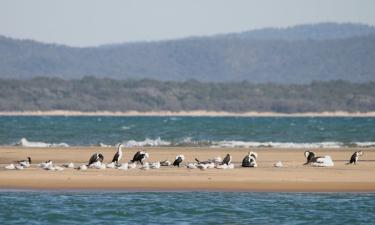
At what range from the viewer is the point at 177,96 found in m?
166

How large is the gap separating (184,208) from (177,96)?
147m

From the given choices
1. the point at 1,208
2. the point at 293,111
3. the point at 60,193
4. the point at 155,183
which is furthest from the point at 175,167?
the point at 293,111

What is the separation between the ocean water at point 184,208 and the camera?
1772cm

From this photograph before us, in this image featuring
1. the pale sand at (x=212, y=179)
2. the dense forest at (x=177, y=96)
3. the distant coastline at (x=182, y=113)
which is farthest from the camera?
the dense forest at (x=177, y=96)

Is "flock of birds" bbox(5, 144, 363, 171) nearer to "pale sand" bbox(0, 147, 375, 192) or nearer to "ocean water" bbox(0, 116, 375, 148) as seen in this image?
"pale sand" bbox(0, 147, 375, 192)

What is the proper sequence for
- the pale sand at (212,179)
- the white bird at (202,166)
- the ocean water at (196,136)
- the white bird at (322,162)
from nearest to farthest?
the pale sand at (212,179) → the white bird at (202,166) → the white bird at (322,162) → the ocean water at (196,136)

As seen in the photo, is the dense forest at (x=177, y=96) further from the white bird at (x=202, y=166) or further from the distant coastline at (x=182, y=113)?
the white bird at (x=202, y=166)

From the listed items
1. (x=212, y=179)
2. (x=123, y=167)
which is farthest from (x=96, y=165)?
(x=212, y=179)

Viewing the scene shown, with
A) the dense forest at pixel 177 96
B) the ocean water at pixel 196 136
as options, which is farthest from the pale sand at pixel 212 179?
the dense forest at pixel 177 96

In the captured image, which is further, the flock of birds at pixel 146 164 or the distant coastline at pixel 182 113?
the distant coastline at pixel 182 113

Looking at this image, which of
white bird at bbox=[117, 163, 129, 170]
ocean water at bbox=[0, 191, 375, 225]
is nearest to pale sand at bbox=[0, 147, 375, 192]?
white bird at bbox=[117, 163, 129, 170]

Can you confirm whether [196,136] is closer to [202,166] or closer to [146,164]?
[146,164]

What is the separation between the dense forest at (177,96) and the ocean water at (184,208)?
133m

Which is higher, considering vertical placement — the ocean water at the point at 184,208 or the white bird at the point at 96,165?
the white bird at the point at 96,165
